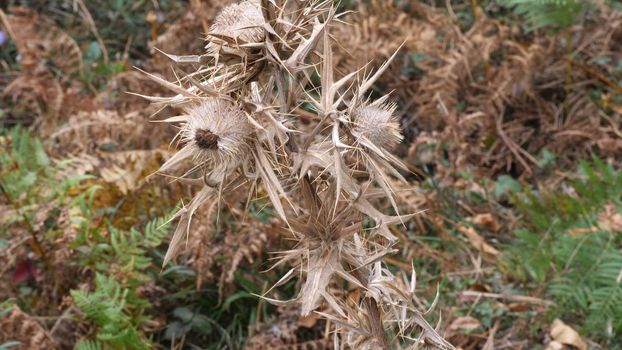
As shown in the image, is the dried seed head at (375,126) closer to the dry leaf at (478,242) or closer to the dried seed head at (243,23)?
the dried seed head at (243,23)

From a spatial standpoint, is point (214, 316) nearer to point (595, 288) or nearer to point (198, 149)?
point (595, 288)

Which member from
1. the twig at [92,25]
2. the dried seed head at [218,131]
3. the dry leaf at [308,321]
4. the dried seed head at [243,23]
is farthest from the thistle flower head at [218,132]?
the twig at [92,25]

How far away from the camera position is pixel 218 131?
1.39 meters

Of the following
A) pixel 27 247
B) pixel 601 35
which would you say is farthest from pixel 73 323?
pixel 601 35

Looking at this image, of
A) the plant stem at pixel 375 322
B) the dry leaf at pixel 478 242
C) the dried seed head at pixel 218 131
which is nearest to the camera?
the dried seed head at pixel 218 131

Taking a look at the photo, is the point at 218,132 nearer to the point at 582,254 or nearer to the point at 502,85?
the point at 582,254

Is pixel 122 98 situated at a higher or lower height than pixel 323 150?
lower

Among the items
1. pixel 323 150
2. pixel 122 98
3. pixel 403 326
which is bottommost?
pixel 122 98

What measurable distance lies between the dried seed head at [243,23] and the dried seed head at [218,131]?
0.13 m

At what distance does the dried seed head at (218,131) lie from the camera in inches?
55.5

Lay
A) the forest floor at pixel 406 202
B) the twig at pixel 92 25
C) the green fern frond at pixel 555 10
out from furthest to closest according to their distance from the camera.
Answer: the twig at pixel 92 25
the green fern frond at pixel 555 10
the forest floor at pixel 406 202

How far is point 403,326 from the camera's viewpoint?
1.63 meters

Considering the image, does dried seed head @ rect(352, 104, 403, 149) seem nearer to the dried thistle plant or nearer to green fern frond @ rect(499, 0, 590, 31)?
the dried thistle plant

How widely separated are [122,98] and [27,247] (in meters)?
1.30
